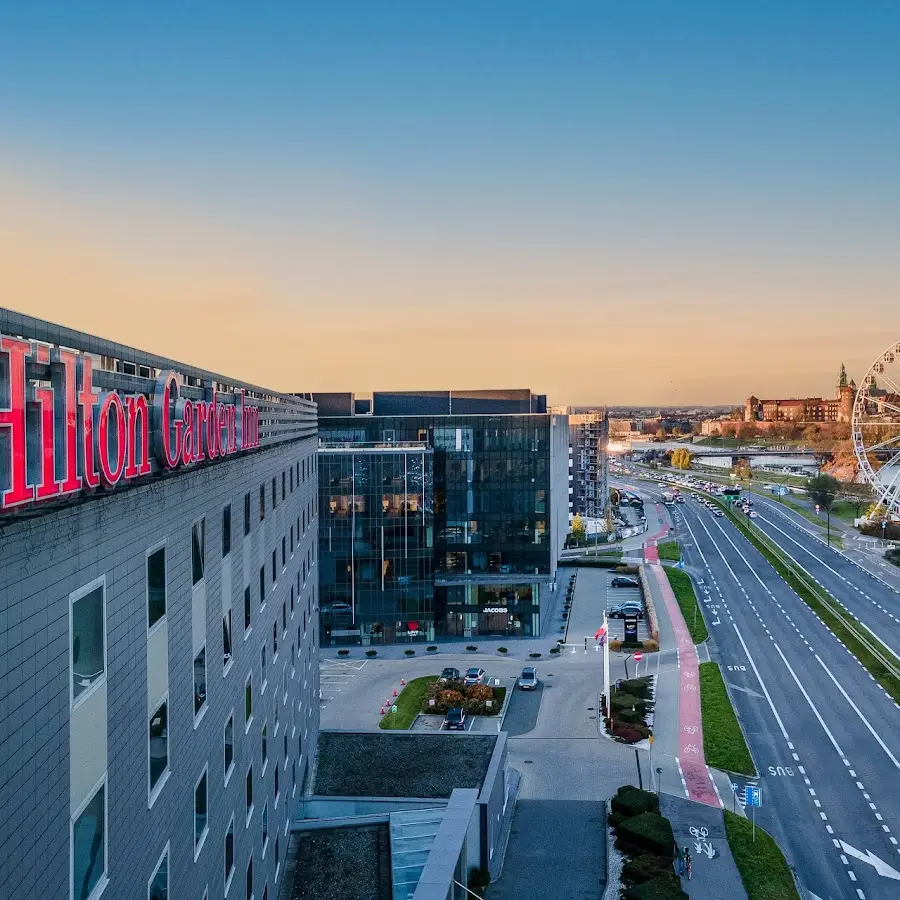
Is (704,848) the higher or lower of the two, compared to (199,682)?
lower

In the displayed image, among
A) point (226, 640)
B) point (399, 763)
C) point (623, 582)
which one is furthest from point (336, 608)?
point (226, 640)

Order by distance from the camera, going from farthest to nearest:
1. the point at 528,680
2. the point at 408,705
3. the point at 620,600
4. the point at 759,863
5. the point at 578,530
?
the point at 578,530 → the point at 620,600 → the point at 528,680 → the point at 408,705 → the point at 759,863

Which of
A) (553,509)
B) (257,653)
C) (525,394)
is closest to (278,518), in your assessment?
(257,653)

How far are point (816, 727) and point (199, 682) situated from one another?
151 ft

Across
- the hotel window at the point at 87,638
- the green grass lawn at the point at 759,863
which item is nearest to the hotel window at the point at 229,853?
the hotel window at the point at 87,638

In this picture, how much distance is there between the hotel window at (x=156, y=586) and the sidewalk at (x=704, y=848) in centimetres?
2866

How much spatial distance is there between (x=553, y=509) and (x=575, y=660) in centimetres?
1617

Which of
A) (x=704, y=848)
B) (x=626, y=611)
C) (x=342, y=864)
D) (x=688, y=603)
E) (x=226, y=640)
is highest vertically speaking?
(x=226, y=640)

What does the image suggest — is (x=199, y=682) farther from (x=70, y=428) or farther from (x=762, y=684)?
(x=762, y=684)

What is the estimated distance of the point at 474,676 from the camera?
6394 cm

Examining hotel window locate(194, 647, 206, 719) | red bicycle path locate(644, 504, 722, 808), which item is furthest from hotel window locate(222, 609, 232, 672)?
red bicycle path locate(644, 504, 722, 808)

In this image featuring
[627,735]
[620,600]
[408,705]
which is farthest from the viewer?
[620,600]

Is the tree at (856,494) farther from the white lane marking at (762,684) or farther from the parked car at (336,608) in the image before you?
the parked car at (336,608)

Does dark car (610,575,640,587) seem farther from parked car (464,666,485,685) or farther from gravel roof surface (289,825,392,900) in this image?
gravel roof surface (289,825,392,900)
